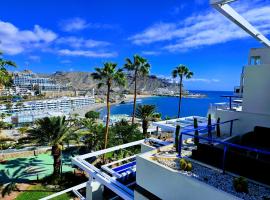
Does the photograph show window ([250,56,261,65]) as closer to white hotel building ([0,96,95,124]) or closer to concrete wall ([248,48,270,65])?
concrete wall ([248,48,270,65])

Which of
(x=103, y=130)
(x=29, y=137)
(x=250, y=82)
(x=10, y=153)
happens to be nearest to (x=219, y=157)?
(x=250, y=82)

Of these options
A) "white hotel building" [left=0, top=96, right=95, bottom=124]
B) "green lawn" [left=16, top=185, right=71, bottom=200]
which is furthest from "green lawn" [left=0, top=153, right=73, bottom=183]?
"white hotel building" [left=0, top=96, right=95, bottom=124]

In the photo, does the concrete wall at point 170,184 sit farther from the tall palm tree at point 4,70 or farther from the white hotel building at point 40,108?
the white hotel building at point 40,108

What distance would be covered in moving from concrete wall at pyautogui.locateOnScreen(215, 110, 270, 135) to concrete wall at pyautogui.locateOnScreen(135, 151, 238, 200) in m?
5.50

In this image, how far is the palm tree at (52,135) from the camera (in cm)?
2028

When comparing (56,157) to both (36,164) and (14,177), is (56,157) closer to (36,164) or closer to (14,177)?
(14,177)

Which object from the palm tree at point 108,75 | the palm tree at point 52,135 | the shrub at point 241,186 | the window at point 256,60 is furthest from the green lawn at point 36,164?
the window at point 256,60

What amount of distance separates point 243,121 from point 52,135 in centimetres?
1574

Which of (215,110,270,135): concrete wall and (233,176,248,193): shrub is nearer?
(233,176,248,193): shrub

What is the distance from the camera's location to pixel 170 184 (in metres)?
7.50

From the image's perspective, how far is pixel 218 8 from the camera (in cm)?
884

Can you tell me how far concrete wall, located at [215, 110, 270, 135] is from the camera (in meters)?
10.5

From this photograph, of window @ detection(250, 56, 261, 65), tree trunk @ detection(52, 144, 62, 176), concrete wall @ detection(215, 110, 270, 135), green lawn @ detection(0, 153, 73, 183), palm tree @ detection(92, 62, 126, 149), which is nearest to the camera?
concrete wall @ detection(215, 110, 270, 135)

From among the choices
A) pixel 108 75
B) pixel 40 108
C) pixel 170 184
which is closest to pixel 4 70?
pixel 108 75
